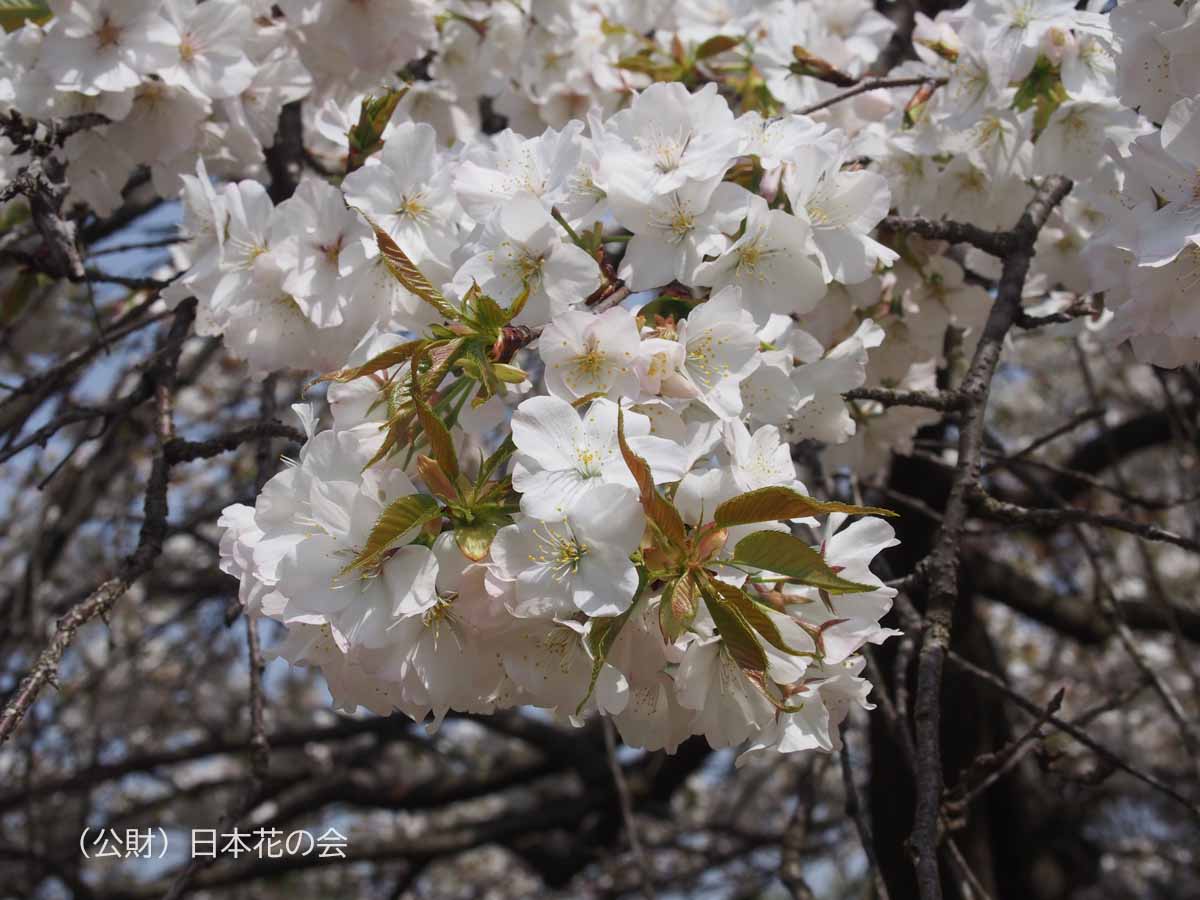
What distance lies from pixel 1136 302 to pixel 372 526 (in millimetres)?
866

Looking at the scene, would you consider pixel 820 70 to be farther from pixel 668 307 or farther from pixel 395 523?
pixel 395 523

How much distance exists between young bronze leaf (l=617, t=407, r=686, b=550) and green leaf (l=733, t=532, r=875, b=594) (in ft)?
0.20

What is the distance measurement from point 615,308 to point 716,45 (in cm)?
103

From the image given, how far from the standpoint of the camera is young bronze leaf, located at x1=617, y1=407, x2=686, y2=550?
2.90ft

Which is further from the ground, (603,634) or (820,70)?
(820,70)

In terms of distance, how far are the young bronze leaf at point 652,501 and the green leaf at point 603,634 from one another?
5cm

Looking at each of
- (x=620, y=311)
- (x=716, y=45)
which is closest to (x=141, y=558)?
(x=620, y=311)

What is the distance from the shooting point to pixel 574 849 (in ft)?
13.0

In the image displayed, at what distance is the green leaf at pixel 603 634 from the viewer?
916 mm

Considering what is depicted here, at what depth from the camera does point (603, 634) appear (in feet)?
3.06

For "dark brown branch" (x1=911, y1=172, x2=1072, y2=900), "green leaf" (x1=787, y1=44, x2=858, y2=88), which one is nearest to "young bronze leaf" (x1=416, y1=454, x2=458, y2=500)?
"dark brown branch" (x1=911, y1=172, x2=1072, y2=900)

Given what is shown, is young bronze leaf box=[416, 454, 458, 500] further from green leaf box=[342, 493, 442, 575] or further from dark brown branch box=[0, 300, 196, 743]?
dark brown branch box=[0, 300, 196, 743]

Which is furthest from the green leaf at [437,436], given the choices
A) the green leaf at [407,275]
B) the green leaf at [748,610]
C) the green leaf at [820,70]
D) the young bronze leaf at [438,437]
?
the green leaf at [820,70]

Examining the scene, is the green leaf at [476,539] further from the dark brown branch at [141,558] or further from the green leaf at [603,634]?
the dark brown branch at [141,558]
